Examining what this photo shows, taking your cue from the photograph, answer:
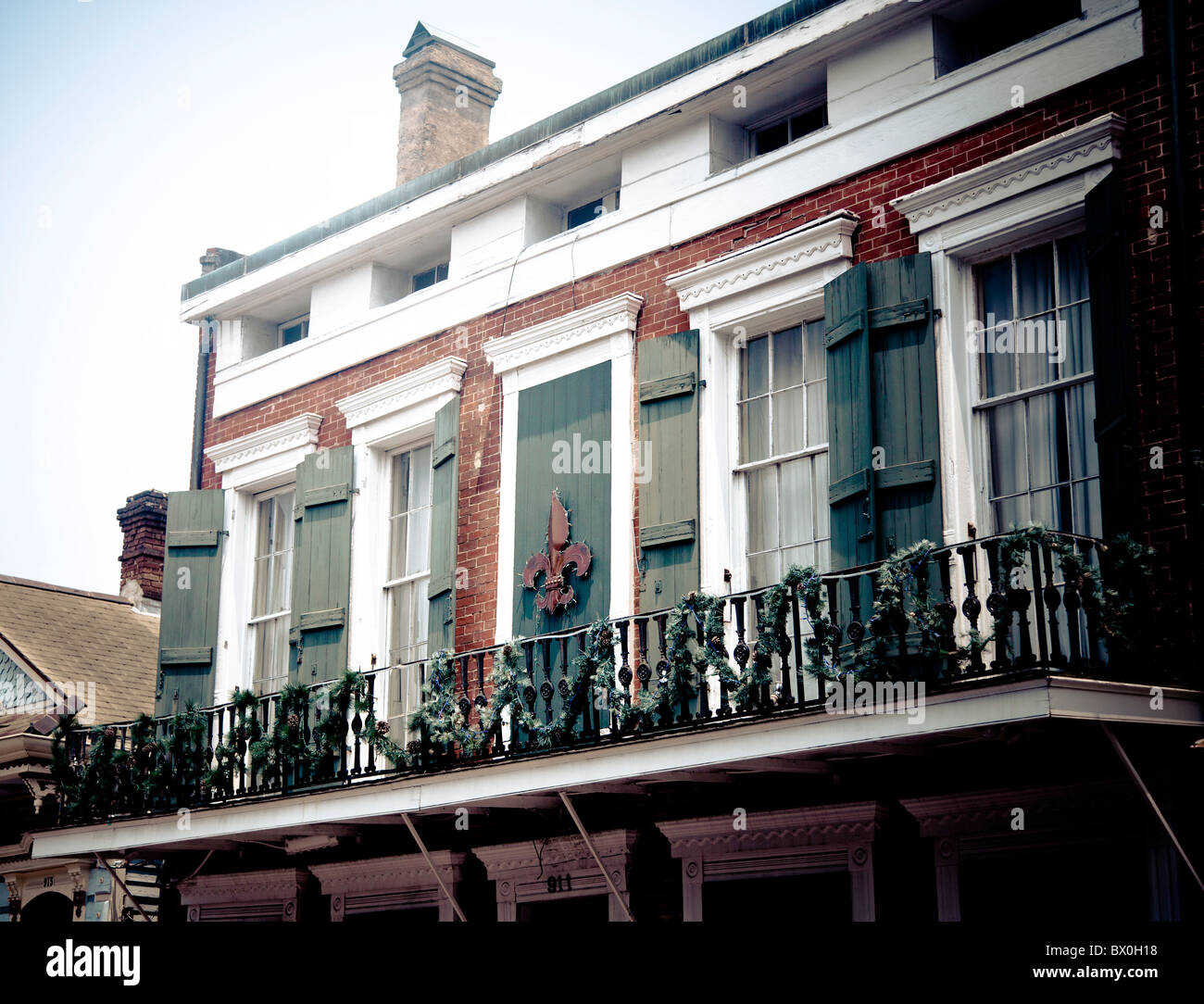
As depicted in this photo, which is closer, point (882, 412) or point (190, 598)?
point (882, 412)

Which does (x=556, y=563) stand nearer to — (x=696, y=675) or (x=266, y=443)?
(x=696, y=675)

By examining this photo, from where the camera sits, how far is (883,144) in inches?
424

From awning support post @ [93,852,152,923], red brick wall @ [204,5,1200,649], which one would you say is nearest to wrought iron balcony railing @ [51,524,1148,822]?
awning support post @ [93,852,152,923]

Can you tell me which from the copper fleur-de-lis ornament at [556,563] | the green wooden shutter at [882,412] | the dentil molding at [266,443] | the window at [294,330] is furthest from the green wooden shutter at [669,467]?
the window at [294,330]

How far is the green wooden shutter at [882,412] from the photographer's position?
9836mm

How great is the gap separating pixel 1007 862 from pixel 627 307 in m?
5.06

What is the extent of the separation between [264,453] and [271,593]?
4.33 ft

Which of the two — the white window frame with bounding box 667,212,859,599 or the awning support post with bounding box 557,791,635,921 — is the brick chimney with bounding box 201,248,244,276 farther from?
the awning support post with bounding box 557,791,635,921

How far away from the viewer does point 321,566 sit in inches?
547

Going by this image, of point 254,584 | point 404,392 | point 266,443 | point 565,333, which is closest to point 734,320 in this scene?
point 565,333

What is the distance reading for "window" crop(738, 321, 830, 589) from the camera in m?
10.8

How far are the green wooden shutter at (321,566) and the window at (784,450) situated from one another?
4.17 m

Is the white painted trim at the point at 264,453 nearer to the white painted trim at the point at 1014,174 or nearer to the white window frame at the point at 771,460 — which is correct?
the white window frame at the point at 771,460
